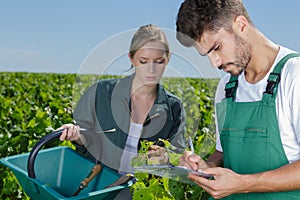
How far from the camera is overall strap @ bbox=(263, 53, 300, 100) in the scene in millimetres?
1879

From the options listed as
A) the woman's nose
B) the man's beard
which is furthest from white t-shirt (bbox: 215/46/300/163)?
the woman's nose

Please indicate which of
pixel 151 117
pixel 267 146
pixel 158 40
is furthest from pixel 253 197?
pixel 158 40

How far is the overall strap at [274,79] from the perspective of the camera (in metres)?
1.88

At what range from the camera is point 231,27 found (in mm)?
1866

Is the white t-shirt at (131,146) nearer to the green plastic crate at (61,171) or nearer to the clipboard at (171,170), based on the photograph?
the green plastic crate at (61,171)

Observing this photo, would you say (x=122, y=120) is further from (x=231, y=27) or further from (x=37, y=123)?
A: (x=37, y=123)

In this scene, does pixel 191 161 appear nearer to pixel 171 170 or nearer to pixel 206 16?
pixel 171 170

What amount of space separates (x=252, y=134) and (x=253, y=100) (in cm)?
15

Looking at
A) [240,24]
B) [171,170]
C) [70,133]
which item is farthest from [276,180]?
[70,133]

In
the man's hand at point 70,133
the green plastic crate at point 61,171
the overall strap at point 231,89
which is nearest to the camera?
the overall strap at point 231,89

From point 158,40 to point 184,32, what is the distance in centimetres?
13

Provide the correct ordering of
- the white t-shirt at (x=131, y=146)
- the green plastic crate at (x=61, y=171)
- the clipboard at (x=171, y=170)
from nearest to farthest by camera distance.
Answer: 1. the clipboard at (x=171, y=170)
2. the white t-shirt at (x=131, y=146)
3. the green plastic crate at (x=61, y=171)

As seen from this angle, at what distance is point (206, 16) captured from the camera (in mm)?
1862

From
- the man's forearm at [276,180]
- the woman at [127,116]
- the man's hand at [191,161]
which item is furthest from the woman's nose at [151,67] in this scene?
the man's forearm at [276,180]
